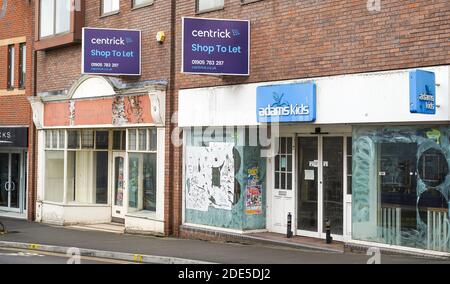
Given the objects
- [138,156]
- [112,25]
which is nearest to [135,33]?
[112,25]

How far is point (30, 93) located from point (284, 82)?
444 inches

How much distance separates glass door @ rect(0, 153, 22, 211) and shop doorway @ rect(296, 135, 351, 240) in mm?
12914

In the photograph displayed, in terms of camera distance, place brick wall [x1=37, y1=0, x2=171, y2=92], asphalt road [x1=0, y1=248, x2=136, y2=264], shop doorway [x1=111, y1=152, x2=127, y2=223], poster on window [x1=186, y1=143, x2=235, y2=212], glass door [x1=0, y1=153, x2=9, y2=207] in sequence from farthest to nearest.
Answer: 1. glass door [x1=0, y1=153, x2=9, y2=207]
2. shop doorway [x1=111, y1=152, x2=127, y2=223]
3. brick wall [x1=37, y1=0, x2=171, y2=92]
4. poster on window [x1=186, y1=143, x2=235, y2=212]
5. asphalt road [x1=0, y1=248, x2=136, y2=264]

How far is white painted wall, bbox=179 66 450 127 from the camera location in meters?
11.0

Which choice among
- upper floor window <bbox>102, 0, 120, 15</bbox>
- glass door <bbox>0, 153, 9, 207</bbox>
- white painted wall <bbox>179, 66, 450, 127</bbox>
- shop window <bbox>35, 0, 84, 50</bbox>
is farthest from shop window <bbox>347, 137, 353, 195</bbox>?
glass door <bbox>0, 153, 9, 207</bbox>

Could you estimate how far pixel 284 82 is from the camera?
1345 cm

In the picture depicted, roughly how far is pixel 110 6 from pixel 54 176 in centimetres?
601

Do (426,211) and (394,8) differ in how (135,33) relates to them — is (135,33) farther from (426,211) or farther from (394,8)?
(426,211)

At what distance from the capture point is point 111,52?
1648 cm

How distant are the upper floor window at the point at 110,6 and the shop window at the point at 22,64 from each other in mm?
4786

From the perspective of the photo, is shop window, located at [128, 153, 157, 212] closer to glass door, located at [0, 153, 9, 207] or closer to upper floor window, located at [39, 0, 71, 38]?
upper floor window, located at [39, 0, 71, 38]

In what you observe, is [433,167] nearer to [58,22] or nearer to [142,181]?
[142,181]

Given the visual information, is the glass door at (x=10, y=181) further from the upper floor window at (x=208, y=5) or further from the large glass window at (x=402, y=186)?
the large glass window at (x=402, y=186)
